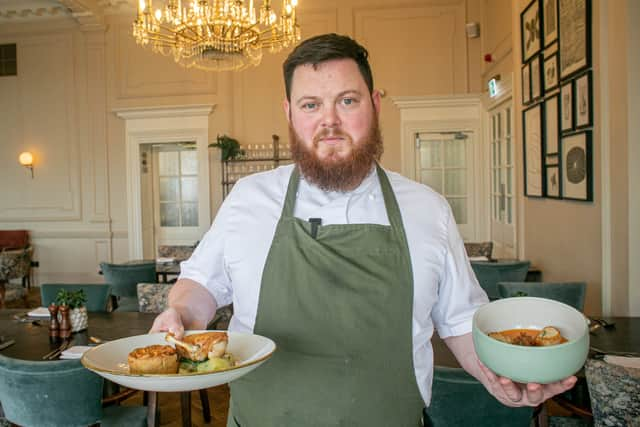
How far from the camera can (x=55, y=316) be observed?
9.62ft

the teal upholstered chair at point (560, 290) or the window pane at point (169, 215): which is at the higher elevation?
the window pane at point (169, 215)

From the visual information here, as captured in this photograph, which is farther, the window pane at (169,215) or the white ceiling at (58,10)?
the window pane at (169,215)

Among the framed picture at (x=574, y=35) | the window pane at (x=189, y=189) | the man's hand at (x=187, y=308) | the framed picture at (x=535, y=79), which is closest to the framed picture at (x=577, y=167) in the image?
the framed picture at (x=574, y=35)

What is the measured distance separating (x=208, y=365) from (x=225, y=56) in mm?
4630

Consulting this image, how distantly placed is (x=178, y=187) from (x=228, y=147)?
4.63ft

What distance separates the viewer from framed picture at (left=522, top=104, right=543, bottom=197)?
176 inches

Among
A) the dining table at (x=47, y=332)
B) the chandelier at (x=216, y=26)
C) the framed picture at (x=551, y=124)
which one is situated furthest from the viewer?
the chandelier at (x=216, y=26)

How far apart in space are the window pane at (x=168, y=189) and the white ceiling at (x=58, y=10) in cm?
235

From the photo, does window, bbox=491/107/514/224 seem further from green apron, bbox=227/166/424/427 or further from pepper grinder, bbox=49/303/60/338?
green apron, bbox=227/166/424/427

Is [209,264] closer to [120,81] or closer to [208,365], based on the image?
[208,365]

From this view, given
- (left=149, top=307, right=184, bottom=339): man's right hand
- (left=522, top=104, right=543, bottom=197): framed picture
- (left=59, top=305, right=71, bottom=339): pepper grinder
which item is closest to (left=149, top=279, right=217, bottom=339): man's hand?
(left=149, top=307, right=184, bottom=339): man's right hand

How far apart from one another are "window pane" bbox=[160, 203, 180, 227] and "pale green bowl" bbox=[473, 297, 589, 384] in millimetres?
7497

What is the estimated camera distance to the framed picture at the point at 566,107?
3.77 metres

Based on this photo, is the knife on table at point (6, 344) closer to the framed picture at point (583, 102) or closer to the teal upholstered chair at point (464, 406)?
the teal upholstered chair at point (464, 406)
